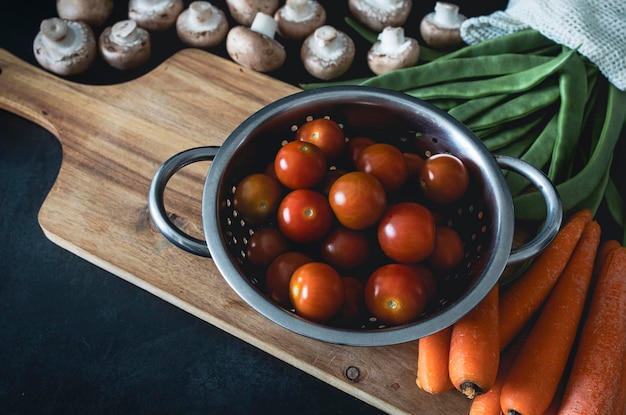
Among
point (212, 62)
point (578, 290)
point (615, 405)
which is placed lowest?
point (615, 405)

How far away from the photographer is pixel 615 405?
106cm

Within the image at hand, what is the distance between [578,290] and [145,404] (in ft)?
3.01

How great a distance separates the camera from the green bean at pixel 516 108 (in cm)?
133

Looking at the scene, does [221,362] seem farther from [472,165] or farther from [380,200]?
[472,165]

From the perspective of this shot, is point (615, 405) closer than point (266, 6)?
Yes

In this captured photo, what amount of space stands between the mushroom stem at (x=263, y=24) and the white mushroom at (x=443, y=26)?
0.42 metres

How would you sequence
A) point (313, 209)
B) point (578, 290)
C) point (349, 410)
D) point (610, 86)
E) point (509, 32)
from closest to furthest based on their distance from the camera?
point (313, 209), point (578, 290), point (349, 410), point (610, 86), point (509, 32)

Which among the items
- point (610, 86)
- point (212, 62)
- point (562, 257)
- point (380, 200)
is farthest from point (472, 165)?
point (212, 62)

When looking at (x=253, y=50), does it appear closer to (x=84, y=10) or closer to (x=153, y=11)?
(x=153, y=11)

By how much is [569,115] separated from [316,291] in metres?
0.79

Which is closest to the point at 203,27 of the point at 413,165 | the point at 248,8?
the point at 248,8

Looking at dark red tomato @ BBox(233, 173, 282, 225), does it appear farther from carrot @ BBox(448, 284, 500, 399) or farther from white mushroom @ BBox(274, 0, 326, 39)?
white mushroom @ BBox(274, 0, 326, 39)

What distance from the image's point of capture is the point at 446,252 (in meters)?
1.03

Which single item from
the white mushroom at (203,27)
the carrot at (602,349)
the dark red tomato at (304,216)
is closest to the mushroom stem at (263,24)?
the white mushroom at (203,27)
